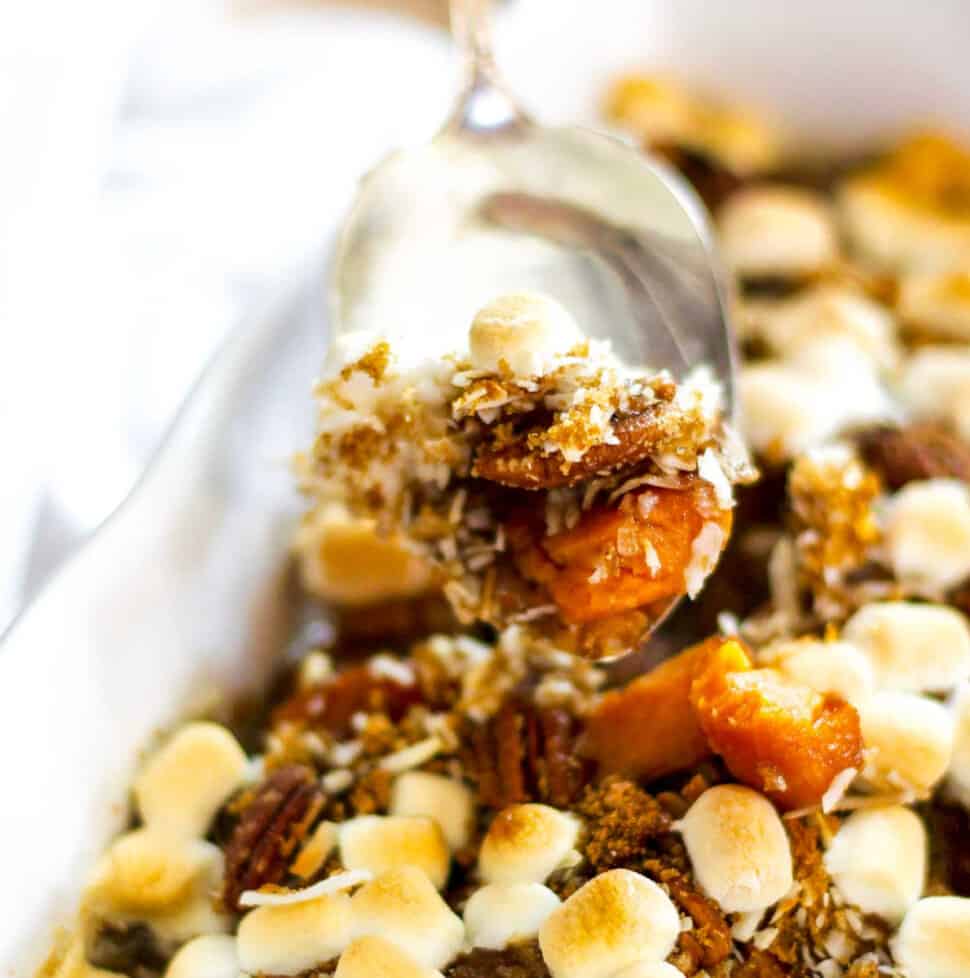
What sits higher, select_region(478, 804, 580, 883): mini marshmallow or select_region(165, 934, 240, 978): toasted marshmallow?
select_region(478, 804, 580, 883): mini marshmallow

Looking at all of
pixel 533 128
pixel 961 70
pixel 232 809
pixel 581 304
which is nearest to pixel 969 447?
pixel 581 304

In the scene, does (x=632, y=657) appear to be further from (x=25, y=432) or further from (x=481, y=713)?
(x=25, y=432)

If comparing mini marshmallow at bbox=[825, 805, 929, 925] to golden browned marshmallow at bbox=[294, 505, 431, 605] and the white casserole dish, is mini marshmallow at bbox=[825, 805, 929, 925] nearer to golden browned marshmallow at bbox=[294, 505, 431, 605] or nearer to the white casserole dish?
golden browned marshmallow at bbox=[294, 505, 431, 605]

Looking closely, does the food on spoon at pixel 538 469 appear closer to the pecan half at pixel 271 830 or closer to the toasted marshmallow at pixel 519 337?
the toasted marshmallow at pixel 519 337

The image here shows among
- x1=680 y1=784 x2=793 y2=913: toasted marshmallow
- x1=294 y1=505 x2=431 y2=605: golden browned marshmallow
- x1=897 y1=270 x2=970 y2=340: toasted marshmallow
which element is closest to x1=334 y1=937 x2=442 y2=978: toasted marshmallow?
x1=680 y1=784 x2=793 y2=913: toasted marshmallow

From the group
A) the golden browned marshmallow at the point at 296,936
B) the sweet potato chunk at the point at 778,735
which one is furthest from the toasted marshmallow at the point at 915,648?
the golden browned marshmallow at the point at 296,936

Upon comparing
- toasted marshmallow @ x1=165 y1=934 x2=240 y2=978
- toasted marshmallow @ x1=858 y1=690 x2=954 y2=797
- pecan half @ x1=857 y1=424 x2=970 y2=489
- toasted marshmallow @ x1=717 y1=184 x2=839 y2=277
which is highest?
toasted marshmallow @ x1=717 y1=184 x2=839 y2=277
